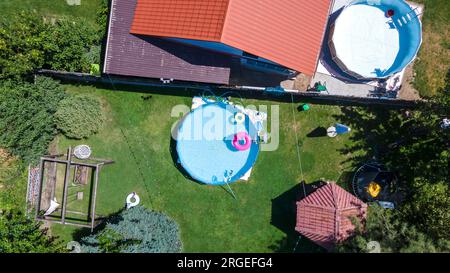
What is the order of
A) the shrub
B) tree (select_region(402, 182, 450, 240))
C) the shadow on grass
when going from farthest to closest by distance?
1. the shadow on grass
2. the shrub
3. tree (select_region(402, 182, 450, 240))

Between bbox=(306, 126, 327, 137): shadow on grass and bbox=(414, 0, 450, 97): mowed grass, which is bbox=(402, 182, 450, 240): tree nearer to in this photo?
bbox=(306, 126, 327, 137): shadow on grass

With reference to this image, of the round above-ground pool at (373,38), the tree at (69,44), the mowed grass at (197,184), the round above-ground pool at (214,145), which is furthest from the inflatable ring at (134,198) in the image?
the round above-ground pool at (373,38)

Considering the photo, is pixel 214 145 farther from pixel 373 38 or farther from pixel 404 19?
pixel 404 19

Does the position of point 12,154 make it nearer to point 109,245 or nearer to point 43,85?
point 43,85

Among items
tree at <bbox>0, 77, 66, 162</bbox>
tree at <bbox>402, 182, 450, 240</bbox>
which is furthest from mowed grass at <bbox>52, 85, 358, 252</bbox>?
tree at <bbox>402, 182, 450, 240</bbox>

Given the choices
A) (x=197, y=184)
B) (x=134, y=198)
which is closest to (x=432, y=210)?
(x=197, y=184)

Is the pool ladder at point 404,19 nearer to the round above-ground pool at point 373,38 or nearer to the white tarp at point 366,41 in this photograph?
the round above-ground pool at point 373,38
